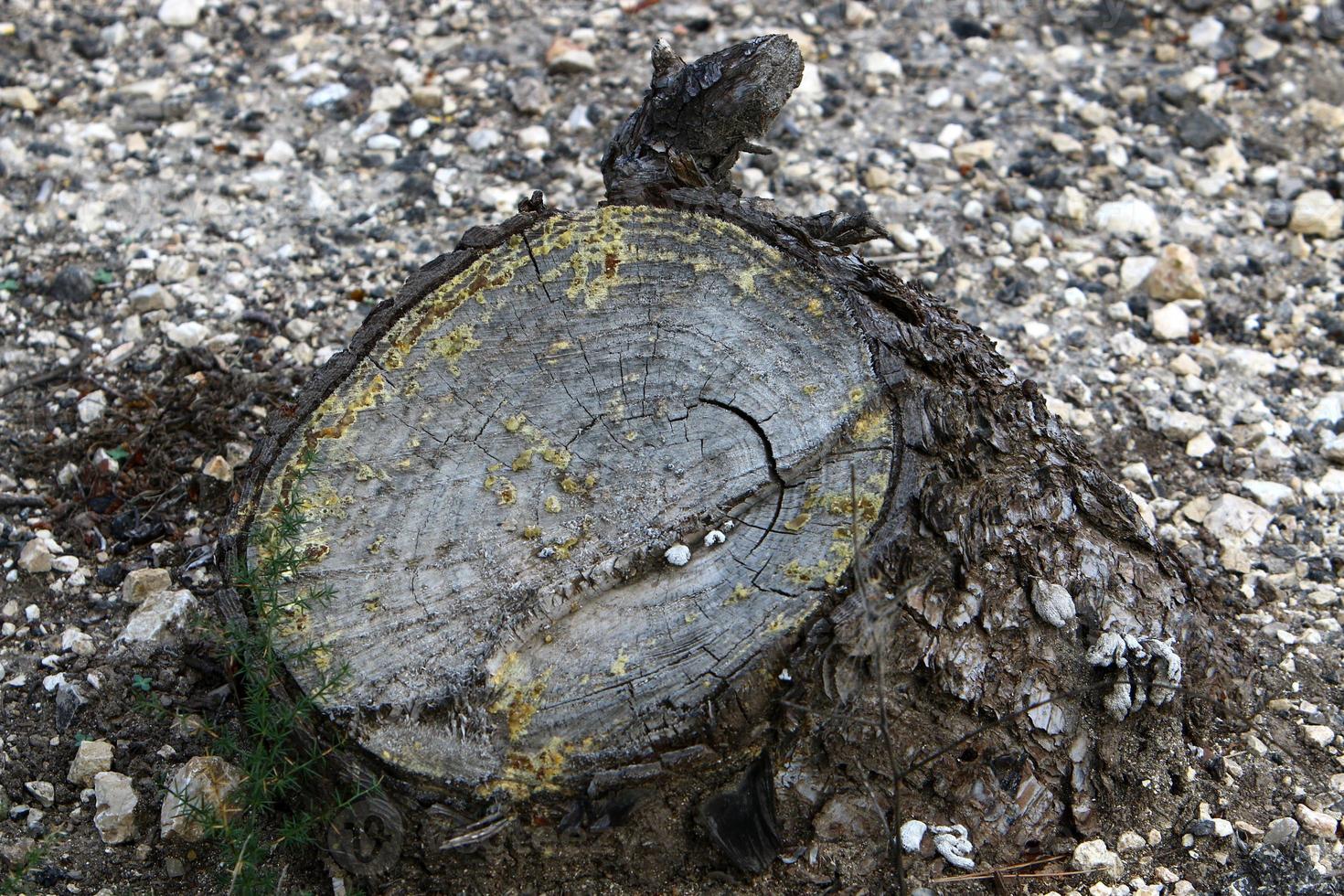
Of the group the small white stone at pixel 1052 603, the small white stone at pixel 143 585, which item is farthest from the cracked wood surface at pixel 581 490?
the small white stone at pixel 143 585

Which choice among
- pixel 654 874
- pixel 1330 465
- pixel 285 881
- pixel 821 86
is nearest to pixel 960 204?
pixel 821 86

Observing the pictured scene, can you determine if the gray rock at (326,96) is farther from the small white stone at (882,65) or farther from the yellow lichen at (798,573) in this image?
the yellow lichen at (798,573)

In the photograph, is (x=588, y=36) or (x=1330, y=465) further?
(x=588, y=36)

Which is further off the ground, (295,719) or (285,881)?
(295,719)

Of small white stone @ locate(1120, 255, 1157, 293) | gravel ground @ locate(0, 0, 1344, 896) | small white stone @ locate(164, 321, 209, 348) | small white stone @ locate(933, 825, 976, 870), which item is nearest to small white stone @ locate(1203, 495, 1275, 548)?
gravel ground @ locate(0, 0, 1344, 896)

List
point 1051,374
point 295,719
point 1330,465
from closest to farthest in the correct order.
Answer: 1. point 295,719
2. point 1330,465
3. point 1051,374

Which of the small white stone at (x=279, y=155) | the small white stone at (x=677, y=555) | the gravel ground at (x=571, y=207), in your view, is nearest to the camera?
the small white stone at (x=677, y=555)

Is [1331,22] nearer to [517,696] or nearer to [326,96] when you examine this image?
[326,96]

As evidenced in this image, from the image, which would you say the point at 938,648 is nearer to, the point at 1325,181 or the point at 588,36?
the point at 1325,181
